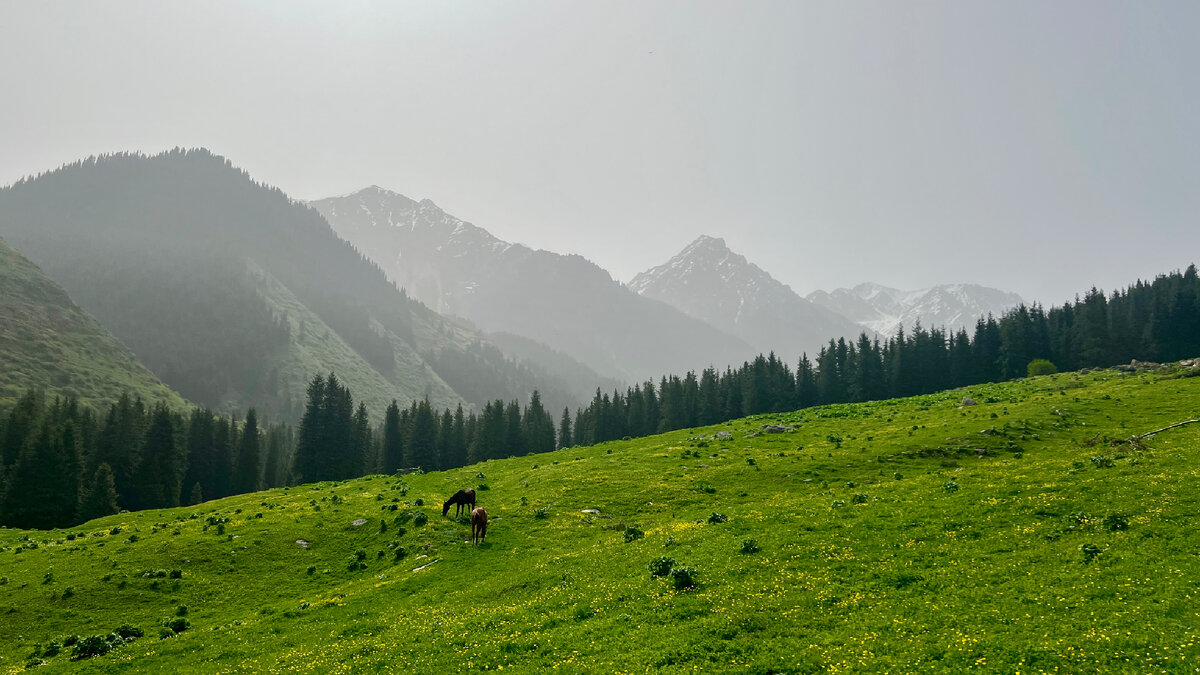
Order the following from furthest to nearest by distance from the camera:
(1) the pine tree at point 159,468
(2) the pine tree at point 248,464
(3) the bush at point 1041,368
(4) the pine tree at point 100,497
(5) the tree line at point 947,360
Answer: (5) the tree line at point 947,360 < (2) the pine tree at point 248,464 < (3) the bush at point 1041,368 < (1) the pine tree at point 159,468 < (4) the pine tree at point 100,497

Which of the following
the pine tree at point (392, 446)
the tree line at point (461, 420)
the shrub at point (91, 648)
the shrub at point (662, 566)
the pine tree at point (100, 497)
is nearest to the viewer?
the shrub at point (662, 566)

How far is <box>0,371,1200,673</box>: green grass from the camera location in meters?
13.4

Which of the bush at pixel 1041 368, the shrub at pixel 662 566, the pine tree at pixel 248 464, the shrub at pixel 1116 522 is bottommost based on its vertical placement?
the pine tree at pixel 248 464

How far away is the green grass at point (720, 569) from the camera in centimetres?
1340

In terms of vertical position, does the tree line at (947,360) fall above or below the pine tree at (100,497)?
above

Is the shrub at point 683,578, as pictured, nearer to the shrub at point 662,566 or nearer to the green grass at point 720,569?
the green grass at point 720,569

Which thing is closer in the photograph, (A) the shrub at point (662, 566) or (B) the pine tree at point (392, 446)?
(A) the shrub at point (662, 566)

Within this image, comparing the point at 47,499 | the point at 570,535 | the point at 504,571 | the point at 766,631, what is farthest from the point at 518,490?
the point at 47,499

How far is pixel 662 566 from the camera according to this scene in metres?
19.7

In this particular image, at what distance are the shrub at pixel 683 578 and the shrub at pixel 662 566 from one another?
2.46 ft

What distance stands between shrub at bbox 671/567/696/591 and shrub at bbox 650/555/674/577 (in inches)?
29.5

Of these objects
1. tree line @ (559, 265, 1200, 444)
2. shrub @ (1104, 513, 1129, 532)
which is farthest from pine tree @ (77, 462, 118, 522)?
shrub @ (1104, 513, 1129, 532)

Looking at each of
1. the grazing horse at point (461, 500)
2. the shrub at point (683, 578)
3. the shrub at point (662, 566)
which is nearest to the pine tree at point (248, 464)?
the grazing horse at point (461, 500)

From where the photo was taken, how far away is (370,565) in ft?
99.5
